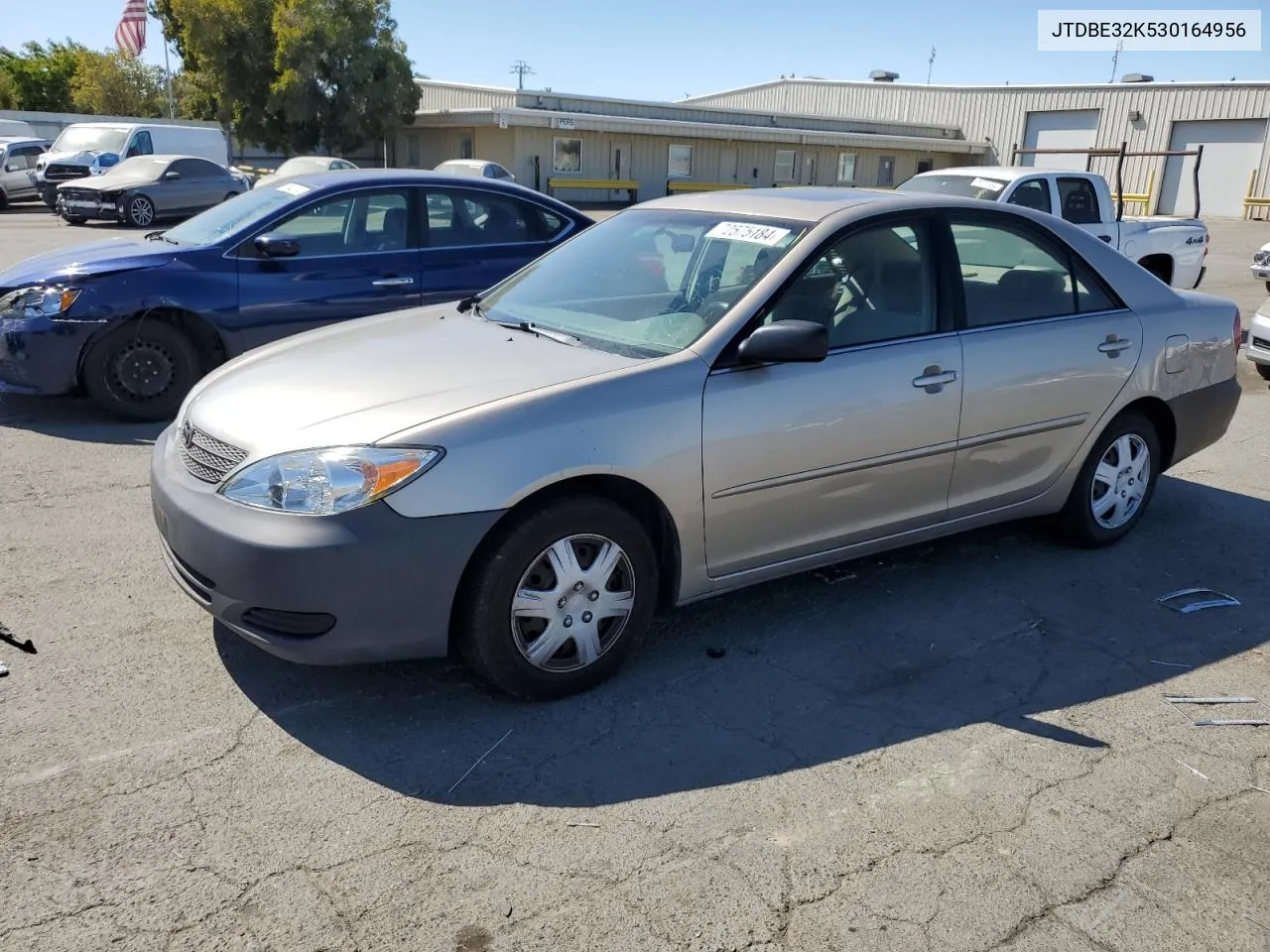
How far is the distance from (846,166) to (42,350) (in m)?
41.0

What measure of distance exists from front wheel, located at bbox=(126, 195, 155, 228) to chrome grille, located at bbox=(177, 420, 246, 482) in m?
20.6

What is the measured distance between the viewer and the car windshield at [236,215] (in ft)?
23.0

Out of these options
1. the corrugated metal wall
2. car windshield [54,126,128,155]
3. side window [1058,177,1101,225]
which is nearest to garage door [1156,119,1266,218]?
the corrugated metal wall

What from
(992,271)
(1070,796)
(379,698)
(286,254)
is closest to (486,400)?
(379,698)

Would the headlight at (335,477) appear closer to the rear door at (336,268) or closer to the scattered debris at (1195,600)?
the scattered debris at (1195,600)

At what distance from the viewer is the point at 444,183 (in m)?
7.51

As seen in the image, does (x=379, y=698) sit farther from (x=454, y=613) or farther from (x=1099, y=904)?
(x=1099, y=904)

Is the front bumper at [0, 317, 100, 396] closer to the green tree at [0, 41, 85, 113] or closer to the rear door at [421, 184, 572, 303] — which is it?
the rear door at [421, 184, 572, 303]

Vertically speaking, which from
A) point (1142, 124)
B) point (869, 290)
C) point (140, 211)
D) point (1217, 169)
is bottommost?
point (140, 211)

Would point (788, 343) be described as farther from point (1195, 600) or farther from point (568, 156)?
point (568, 156)

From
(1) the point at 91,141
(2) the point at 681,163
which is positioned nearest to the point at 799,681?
(1) the point at 91,141

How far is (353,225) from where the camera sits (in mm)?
7230

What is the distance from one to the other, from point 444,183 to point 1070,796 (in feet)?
19.4

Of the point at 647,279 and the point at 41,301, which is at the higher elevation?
the point at 647,279
